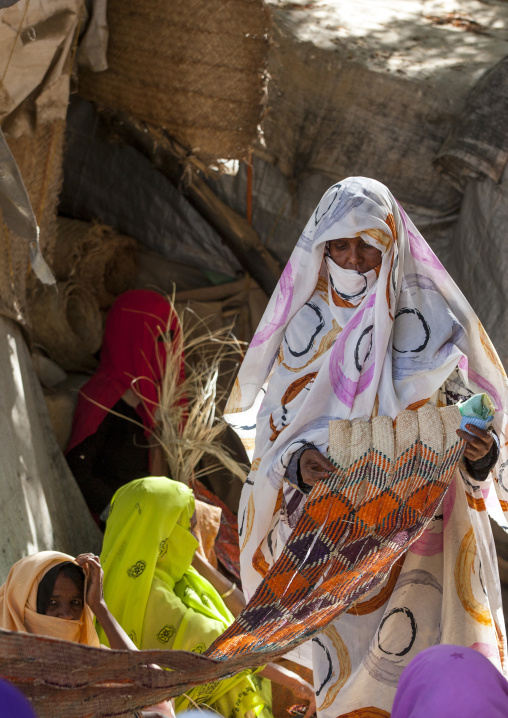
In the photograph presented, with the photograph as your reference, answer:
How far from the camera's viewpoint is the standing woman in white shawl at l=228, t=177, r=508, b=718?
237 cm

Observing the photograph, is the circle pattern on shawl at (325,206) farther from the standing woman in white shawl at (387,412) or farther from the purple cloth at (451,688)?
the purple cloth at (451,688)

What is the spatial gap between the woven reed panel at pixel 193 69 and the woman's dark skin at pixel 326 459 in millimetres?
1946

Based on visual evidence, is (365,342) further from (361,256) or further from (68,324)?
(68,324)

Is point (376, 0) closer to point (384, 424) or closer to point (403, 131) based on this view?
point (403, 131)

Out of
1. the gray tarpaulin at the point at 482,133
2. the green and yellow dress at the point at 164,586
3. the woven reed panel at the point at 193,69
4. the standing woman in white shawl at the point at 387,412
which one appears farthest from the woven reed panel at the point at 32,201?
the gray tarpaulin at the point at 482,133

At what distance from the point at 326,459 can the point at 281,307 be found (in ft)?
2.09

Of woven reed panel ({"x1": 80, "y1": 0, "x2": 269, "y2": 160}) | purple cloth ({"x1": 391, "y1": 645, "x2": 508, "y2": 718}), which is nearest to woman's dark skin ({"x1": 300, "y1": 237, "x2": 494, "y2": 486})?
purple cloth ({"x1": 391, "y1": 645, "x2": 508, "y2": 718})

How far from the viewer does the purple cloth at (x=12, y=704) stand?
119cm

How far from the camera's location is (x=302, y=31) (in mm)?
4957

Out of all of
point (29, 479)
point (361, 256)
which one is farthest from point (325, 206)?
point (29, 479)

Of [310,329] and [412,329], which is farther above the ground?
[412,329]

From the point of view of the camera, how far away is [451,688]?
143 centimetres

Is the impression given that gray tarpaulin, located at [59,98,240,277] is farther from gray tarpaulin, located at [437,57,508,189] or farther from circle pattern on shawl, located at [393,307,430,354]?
circle pattern on shawl, located at [393,307,430,354]

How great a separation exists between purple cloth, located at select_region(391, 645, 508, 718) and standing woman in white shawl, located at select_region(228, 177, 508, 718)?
2.58 feet
